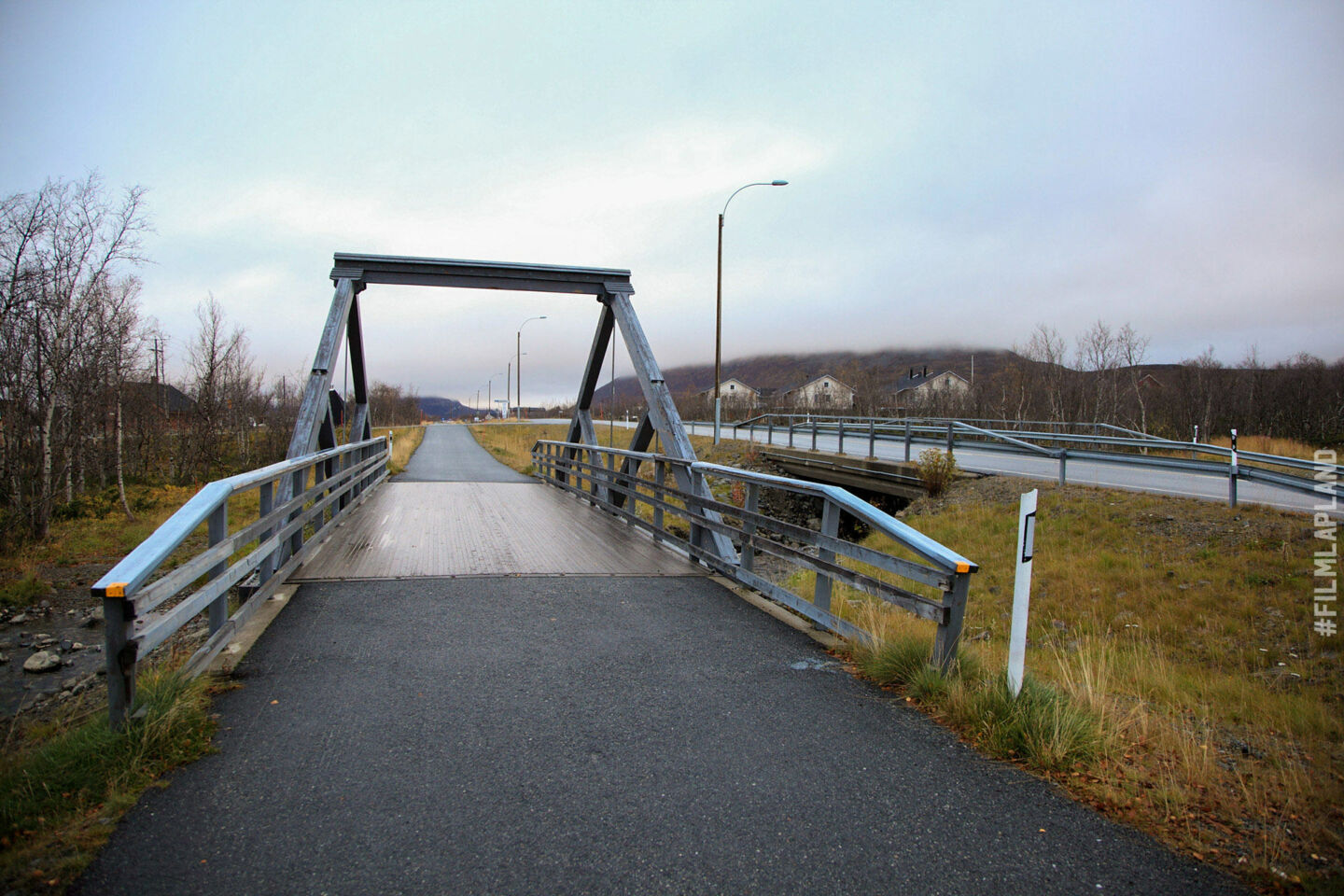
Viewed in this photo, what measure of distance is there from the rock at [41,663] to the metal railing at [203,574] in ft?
Result: 2.80

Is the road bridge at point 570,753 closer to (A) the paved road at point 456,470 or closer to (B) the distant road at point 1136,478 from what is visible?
(B) the distant road at point 1136,478

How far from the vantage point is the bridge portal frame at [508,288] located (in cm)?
880

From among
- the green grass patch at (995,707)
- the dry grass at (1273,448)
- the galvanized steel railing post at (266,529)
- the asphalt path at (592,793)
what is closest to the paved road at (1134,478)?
the dry grass at (1273,448)

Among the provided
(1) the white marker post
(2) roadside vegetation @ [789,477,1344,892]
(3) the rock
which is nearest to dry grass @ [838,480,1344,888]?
(2) roadside vegetation @ [789,477,1344,892]

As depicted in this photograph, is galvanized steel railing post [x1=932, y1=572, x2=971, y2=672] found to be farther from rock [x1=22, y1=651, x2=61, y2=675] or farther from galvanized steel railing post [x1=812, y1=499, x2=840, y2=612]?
rock [x1=22, y1=651, x2=61, y2=675]

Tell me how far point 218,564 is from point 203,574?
36cm

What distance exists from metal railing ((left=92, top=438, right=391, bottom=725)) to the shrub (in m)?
12.2

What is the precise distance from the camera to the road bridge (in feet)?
7.92

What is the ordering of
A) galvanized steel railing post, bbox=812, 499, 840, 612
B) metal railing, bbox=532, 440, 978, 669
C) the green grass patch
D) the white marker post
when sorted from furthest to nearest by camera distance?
galvanized steel railing post, bbox=812, 499, 840, 612, metal railing, bbox=532, 440, 978, 669, the white marker post, the green grass patch

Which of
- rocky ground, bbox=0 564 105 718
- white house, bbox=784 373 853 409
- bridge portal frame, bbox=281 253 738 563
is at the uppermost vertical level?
white house, bbox=784 373 853 409

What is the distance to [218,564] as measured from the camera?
Result: 4375 millimetres

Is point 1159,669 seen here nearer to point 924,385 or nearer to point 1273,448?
point 1273,448

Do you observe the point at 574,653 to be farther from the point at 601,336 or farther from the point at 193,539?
the point at 193,539

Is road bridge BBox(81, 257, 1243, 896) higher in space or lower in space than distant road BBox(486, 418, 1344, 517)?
lower
